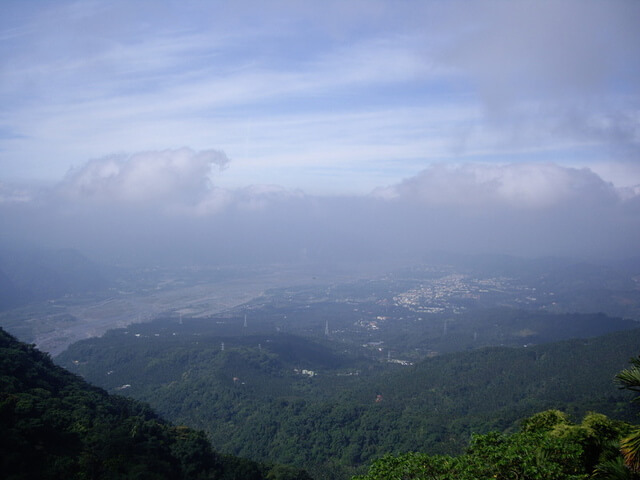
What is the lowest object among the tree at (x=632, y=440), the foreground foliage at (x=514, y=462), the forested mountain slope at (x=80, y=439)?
the forested mountain slope at (x=80, y=439)

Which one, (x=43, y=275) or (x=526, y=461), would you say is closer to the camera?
(x=526, y=461)

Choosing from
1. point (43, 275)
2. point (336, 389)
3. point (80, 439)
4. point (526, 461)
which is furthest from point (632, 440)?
point (43, 275)

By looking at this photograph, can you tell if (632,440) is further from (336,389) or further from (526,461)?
(336,389)

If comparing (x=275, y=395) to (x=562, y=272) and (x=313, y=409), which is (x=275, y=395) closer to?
(x=313, y=409)

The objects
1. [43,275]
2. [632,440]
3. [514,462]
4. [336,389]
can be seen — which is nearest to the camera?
[632,440]

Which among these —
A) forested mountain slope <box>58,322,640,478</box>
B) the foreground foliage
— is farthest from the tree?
forested mountain slope <box>58,322,640,478</box>

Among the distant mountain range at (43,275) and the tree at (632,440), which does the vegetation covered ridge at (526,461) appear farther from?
the distant mountain range at (43,275)

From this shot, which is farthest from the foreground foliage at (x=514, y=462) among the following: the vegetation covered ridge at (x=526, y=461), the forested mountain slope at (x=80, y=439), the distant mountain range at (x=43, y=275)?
the distant mountain range at (x=43, y=275)

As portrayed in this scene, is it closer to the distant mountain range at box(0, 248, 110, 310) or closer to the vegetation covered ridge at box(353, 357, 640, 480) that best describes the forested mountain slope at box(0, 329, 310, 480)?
the vegetation covered ridge at box(353, 357, 640, 480)

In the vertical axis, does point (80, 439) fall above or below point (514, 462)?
below
